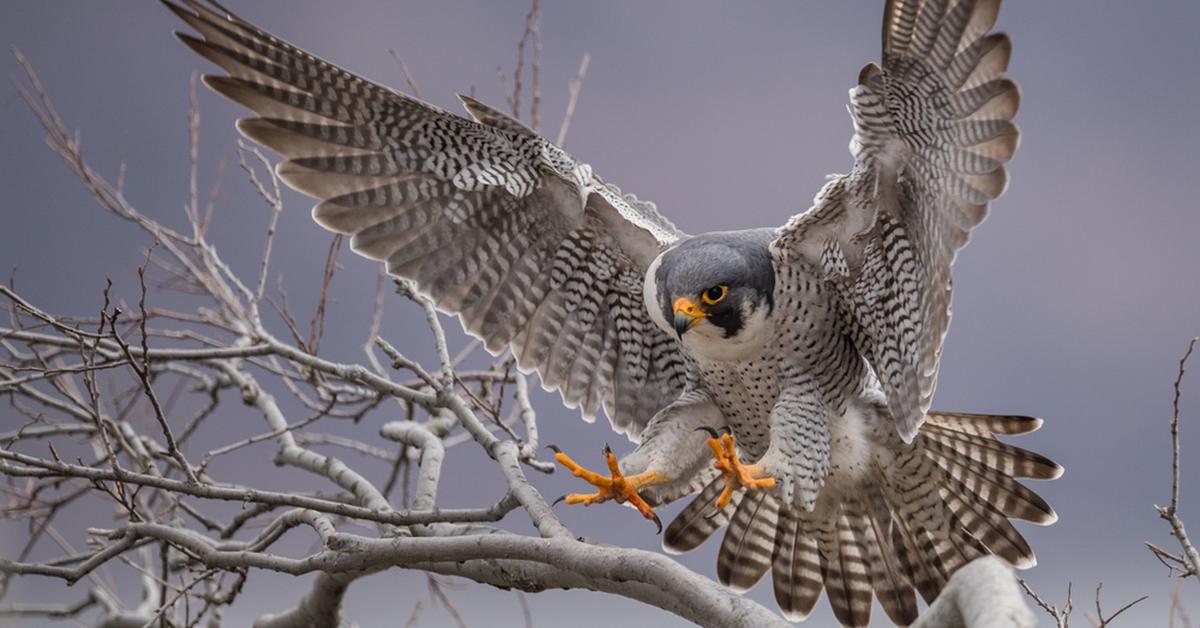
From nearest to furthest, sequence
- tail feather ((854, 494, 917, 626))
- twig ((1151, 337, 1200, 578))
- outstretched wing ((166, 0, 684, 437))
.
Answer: twig ((1151, 337, 1200, 578)) < outstretched wing ((166, 0, 684, 437)) < tail feather ((854, 494, 917, 626))

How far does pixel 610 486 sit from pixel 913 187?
3.36 feet

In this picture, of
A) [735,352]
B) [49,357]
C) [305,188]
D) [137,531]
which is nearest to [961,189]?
[735,352]

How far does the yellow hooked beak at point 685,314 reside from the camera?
9.14 ft

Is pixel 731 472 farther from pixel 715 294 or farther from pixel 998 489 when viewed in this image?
pixel 998 489

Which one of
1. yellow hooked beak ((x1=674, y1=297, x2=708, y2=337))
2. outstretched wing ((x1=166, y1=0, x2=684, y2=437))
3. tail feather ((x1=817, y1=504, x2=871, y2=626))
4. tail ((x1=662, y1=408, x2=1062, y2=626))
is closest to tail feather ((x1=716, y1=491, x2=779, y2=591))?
tail ((x1=662, y1=408, x2=1062, y2=626))

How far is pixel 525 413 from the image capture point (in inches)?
124

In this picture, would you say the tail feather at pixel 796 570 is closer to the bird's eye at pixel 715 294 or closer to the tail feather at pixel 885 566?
the tail feather at pixel 885 566

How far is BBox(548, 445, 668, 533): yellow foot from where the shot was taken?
105 inches

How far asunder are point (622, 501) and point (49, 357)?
1.97 m

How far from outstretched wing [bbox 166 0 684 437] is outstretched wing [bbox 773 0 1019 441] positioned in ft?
1.90

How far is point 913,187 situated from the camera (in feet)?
8.80

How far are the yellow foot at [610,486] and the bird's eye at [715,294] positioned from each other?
455 millimetres

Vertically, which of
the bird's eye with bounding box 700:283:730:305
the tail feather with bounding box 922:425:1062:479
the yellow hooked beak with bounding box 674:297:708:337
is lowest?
the tail feather with bounding box 922:425:1062:479

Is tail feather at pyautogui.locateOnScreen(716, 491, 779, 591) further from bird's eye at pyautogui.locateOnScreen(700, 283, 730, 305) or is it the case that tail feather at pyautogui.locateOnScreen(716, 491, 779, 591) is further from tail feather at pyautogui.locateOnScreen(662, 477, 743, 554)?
bird's eye at pyautogui.locateOnScreen(700, 283, 730, 305)
